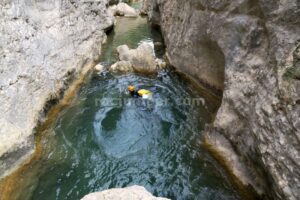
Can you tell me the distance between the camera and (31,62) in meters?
9.09

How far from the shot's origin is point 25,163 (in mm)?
7281

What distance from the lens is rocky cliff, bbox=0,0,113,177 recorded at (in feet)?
24.2

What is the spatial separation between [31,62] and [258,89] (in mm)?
6756

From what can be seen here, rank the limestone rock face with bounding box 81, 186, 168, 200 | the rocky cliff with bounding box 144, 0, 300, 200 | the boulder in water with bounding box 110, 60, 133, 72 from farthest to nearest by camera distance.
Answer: the boulder in water with bounding box 110, 60, 133, 72
the rocky cliff with bounding box 144, 0, 300, 200
the limestone rock face with bounding box 81, 186, 168, 200

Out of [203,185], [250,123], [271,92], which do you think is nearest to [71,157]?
[203,185]

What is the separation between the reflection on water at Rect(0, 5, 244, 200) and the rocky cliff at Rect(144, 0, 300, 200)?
73 centimetres

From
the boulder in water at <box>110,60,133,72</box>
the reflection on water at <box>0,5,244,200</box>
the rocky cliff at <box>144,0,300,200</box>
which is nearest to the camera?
the rocky cliff at <box>144,0,300,200</box>

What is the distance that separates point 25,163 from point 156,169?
10.8 feet

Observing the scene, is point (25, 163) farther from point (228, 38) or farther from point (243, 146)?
point (228, 38)

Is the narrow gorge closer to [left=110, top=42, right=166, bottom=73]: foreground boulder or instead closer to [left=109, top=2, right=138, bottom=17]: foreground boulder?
[left=110, top=42, right=166, bottom=73]: foreground boulder

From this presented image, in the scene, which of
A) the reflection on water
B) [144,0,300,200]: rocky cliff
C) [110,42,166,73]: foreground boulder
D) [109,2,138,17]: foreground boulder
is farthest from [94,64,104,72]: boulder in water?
[109,2,138,17]: foreground boulder

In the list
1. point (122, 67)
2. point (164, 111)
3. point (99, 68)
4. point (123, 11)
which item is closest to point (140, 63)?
point (122, 67)

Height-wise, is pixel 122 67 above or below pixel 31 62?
below

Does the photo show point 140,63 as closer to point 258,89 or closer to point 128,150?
point 128,150
